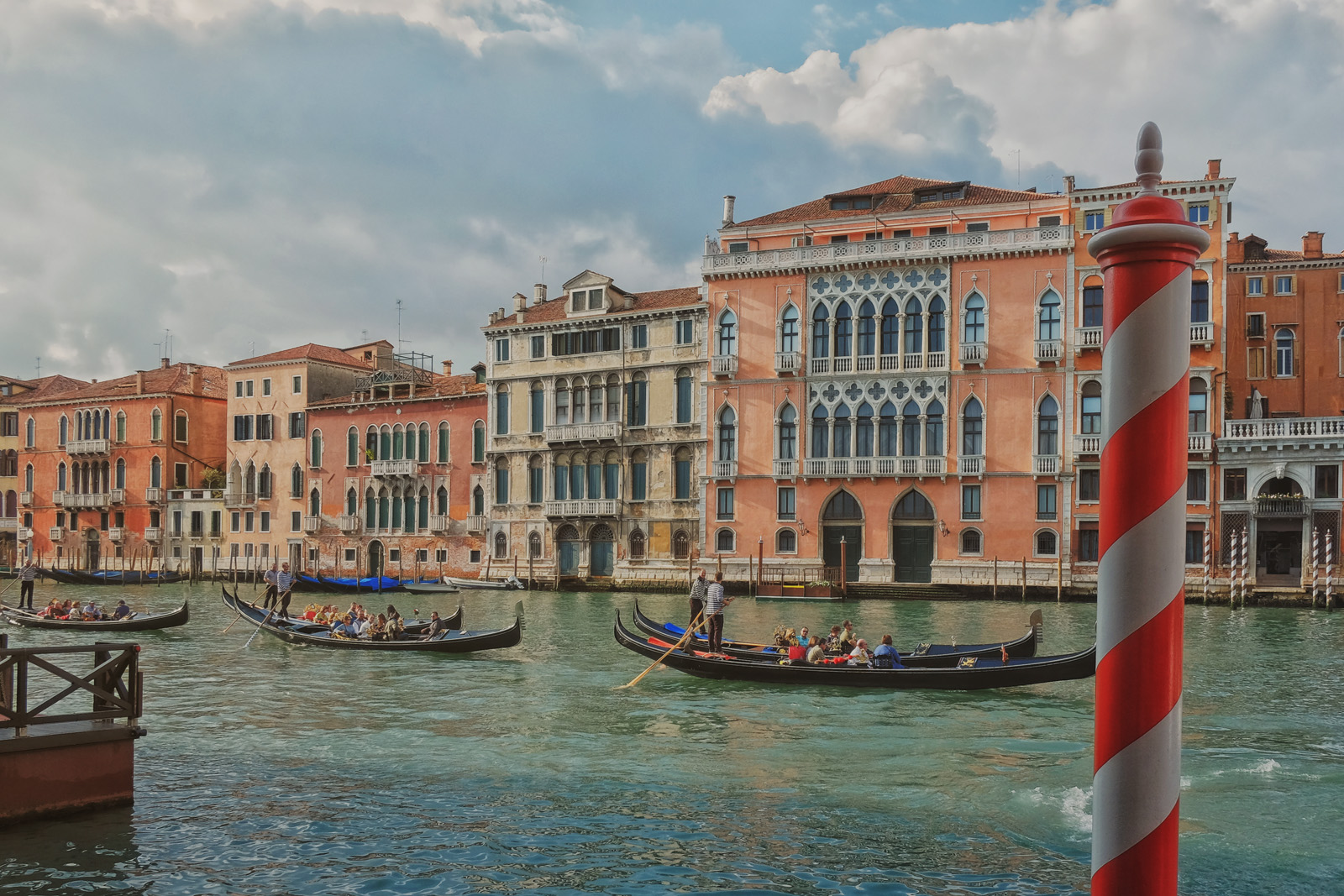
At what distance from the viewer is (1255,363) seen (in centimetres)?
2802

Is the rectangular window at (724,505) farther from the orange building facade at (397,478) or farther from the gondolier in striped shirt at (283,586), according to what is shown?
the gondolier in striped shirt at (283,586)

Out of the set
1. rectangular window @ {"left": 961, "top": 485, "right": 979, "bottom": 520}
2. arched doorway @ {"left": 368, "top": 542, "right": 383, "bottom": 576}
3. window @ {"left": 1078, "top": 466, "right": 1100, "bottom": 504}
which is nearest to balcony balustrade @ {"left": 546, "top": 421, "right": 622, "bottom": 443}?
arched doorway @ {"left": 368, "top": 542, "right": 383, "bottom": 576}

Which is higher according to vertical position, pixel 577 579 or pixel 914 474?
pixel 914 474

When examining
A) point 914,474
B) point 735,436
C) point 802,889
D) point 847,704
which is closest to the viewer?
point 802,889

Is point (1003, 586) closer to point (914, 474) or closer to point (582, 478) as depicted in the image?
point (914, 474)

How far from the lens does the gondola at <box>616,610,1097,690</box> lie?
36.8 feet

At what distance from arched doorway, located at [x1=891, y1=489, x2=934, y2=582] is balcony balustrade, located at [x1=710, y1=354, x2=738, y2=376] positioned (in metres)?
5.46

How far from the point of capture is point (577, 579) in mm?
30734

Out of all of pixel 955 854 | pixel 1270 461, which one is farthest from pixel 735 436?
pixel 955 854

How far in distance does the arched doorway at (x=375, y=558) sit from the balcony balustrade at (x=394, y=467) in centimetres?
222

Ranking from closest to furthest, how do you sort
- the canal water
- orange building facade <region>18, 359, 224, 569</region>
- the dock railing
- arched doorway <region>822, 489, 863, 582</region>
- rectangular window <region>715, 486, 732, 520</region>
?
the canal water → the dock railing → arched doorway <region>822, 489, 863, 582</region> → rectangular window <region>715, 486, 732, 520</region> → orange building facade <region>18, 359, 224, 569</region>

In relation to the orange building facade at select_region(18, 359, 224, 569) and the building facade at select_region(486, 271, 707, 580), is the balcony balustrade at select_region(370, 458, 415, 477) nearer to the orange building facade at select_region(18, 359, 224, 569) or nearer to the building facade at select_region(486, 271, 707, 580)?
the building facade at select_region(486, 271, 707, 580)

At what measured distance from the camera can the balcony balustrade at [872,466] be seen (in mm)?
27359

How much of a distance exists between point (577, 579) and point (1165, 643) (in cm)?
2951
